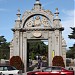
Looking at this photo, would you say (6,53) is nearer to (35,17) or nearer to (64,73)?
(35,17)

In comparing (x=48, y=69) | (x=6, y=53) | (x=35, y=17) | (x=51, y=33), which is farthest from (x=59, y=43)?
(x=6, y=53)

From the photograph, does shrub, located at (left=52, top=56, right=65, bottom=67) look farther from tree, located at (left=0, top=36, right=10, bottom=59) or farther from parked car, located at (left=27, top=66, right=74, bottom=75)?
tree, located at (left=0, top=36, right=10, bottom=59)

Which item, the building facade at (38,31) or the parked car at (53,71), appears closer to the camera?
the parked car at (53,71)

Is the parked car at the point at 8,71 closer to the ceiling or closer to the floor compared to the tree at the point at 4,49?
closer to the floor

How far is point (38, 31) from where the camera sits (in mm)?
40062

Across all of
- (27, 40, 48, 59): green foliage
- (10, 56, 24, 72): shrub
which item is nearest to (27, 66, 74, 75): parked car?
(10, 56, 24, 72): shrub

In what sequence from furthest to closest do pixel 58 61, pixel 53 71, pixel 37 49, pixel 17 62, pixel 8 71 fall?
pixel 37 49
pixel 17 62
pixel 58 61
pixel 8 71
pixel 53 71

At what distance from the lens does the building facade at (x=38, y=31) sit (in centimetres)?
3984

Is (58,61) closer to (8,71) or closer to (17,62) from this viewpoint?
(17,62)

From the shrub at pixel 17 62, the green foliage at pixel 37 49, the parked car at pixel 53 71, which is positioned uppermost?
the green foliage at pixel 37 49

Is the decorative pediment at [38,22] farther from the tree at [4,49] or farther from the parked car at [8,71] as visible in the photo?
the tree at [4,49]

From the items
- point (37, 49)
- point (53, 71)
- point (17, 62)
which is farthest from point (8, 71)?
point (37, 49)

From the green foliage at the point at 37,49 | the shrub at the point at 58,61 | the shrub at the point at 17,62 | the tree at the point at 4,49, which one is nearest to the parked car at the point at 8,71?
the shrub at the point at 17,62

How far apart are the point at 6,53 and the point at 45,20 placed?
1820 inches
